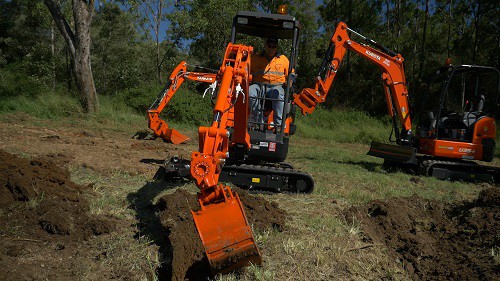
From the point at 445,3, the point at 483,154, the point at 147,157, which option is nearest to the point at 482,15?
the point at 445,3

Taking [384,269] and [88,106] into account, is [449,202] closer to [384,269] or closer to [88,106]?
[384,269]

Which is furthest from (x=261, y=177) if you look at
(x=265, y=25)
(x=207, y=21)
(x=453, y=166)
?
(x=207, y=21)

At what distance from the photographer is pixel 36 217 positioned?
4684 mm

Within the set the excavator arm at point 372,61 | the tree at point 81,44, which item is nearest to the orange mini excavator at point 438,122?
the excavator arm at point 372,61

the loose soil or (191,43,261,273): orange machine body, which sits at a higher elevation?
(191,43,261,273): orange machine body

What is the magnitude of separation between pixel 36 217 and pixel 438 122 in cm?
871

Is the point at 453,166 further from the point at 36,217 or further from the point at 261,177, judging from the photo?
the point at 36,217

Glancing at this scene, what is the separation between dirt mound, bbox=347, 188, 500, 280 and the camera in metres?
4.43

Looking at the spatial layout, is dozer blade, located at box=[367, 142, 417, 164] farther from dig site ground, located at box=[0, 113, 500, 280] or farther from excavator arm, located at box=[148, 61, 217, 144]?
excavator arm, located at box=[148, 61, 217, 144]

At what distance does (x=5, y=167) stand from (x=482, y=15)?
29095 millimetres

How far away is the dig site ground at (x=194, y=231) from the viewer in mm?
4074

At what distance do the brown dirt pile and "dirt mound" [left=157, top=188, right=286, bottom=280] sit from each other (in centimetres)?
70

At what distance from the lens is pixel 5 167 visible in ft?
18.0

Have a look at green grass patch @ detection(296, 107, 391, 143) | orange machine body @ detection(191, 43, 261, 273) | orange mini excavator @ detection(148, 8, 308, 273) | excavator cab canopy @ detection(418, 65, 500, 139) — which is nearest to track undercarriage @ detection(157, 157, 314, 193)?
orange mini excavator @ detection(148, 8, 308, 273)
